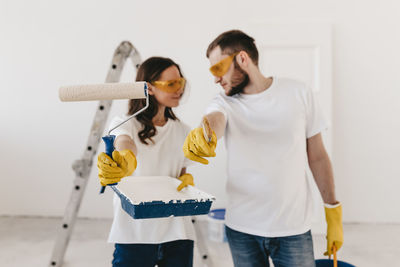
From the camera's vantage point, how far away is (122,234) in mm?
1243

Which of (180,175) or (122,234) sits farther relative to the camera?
(180,175)

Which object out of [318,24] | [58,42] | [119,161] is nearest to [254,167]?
[119,161]

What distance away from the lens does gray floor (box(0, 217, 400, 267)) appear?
246 cm

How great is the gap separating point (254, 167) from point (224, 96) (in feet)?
1.02

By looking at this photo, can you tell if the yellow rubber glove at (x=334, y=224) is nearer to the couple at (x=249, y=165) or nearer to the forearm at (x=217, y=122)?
the couple at (x=249, y=165)

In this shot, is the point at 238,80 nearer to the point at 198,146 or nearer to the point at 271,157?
the point at 271,157

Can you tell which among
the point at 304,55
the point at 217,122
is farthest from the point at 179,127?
the point at 304,55

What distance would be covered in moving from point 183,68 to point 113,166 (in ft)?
7.96

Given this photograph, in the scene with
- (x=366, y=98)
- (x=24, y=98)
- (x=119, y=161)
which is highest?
(x=366, y=98)

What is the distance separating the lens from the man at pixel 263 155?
1225 mm

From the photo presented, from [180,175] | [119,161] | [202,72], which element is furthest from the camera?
[202,72]

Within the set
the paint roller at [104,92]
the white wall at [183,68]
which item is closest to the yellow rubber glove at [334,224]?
the paint roller at [104,92]

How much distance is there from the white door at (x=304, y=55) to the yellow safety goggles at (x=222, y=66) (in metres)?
1.87

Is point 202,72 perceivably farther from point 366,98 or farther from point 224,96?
point 224,96
